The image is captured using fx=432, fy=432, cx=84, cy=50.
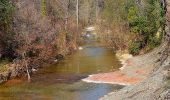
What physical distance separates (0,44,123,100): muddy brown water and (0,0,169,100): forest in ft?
6.58

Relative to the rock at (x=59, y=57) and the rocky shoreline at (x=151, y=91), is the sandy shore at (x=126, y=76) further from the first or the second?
the rock at (x=59, y=57)

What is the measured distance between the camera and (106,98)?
1503 inches

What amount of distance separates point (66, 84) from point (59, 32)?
2668 cm

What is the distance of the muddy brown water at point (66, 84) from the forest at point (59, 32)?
6.58ft

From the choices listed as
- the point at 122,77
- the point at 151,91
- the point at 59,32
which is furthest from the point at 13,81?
the point at 59,32

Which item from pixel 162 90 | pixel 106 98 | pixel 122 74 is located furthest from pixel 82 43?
pixel 162 90

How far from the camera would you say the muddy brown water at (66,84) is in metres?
41.8

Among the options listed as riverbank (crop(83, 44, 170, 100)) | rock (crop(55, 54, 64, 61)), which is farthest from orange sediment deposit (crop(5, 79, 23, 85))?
rock (crop(55, 54, 64, 61))

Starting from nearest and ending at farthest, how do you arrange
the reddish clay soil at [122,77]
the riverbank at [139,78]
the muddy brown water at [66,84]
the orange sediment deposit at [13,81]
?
the riverbank at [139,78] → the muddy brown water at [66,84] → the reddish clay soil at [122,77] → the orange sediment deposit at [13,81]

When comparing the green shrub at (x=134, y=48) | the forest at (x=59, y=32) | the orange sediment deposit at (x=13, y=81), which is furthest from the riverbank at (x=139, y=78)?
the orange sediment deposit at (x=13, y=81)

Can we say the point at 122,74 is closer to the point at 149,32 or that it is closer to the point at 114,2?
the point at 149,32

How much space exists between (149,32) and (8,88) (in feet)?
95.7

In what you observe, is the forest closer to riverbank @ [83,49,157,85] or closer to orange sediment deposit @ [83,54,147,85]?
riverbank @ [83,49,157,85]

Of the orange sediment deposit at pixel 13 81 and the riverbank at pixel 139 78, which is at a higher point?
the riverbank at pixel 139 78
